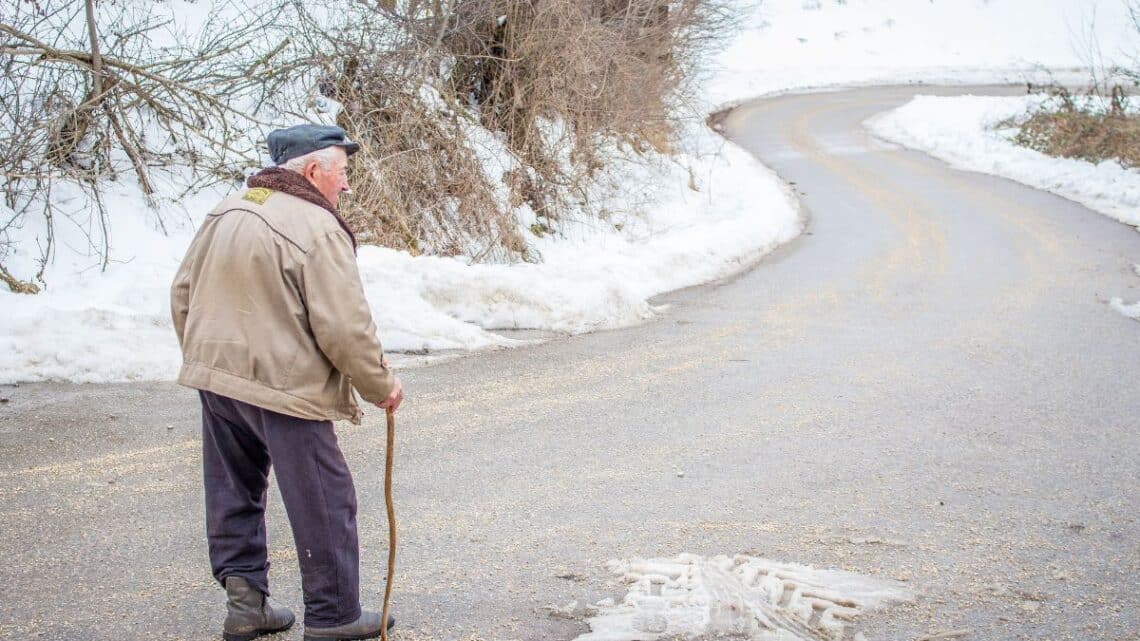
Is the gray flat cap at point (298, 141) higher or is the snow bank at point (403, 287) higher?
the gray flat cap at point (298, 141)

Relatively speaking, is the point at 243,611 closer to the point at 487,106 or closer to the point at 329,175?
the point at 329,175

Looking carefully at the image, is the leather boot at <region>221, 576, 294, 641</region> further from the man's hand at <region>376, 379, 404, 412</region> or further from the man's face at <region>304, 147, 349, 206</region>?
the man's face at <region>304, 147, 349, 206</region>

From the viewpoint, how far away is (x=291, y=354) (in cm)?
335

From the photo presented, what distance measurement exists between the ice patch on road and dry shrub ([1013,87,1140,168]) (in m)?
18.8

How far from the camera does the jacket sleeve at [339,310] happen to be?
10.8 feet

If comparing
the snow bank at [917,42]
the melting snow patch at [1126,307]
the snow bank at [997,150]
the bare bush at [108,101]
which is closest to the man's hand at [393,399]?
the bare bush at [108,101]

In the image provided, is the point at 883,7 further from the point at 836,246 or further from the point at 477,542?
the point at 477,542

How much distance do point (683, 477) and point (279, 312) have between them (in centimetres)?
288

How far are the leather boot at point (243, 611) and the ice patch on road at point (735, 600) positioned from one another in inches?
46.1

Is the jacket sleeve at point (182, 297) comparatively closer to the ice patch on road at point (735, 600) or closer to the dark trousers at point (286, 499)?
the dark trousers at point (286, 499)

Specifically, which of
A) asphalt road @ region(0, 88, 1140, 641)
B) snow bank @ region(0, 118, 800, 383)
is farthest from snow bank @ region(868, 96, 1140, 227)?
asphalt road @ region(0, 88, 1140, 641)

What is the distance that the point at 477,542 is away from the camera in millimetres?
4648

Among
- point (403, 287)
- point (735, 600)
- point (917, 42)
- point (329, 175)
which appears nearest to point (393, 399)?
point (329, 175)

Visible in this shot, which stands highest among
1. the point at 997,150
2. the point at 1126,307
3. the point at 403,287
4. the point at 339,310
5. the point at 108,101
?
the point at 108,101
